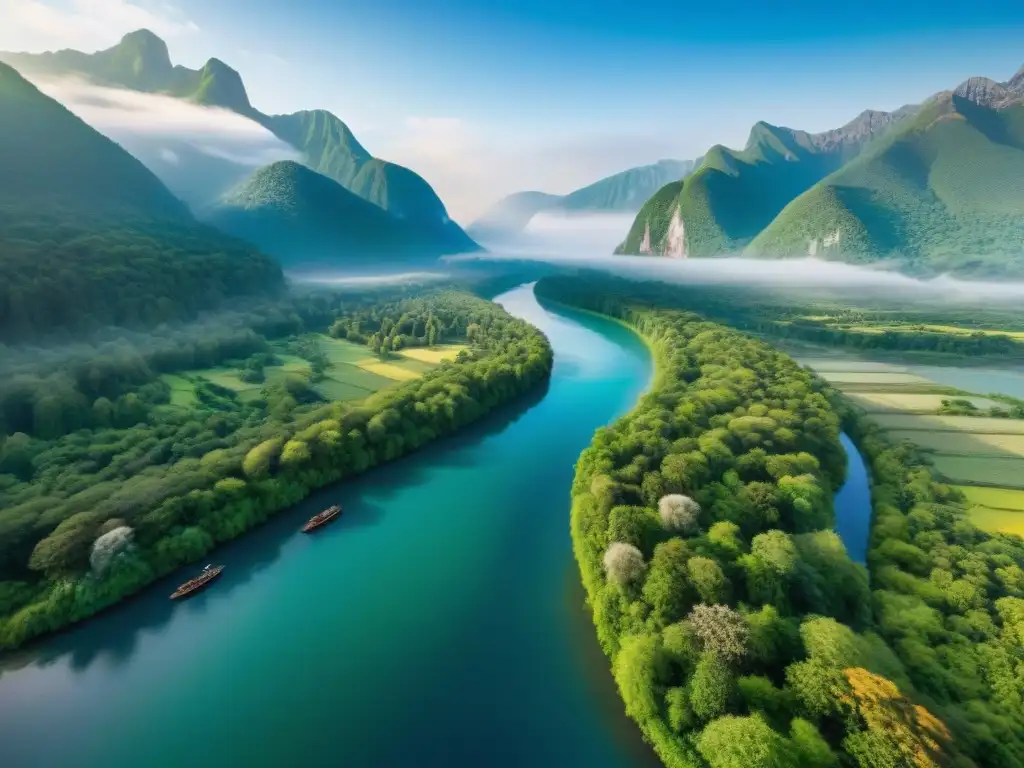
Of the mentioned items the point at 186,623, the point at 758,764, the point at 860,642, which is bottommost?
the point at 186,623

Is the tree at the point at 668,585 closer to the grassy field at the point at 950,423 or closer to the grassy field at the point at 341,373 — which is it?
the grassy field at the point at 950,423

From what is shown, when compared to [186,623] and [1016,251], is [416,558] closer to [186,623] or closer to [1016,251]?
[186,623]

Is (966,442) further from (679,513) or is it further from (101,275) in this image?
(101,275)

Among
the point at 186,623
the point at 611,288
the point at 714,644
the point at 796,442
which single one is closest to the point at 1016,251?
the point at 611,288

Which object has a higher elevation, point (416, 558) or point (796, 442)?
point (796, 442)

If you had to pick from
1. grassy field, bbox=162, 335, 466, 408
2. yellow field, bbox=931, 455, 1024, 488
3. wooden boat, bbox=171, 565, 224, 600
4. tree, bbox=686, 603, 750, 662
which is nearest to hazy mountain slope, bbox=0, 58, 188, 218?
grassy field, bbox=162, 335, 466, 408

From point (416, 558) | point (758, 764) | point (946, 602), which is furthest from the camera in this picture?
point (416, 558)

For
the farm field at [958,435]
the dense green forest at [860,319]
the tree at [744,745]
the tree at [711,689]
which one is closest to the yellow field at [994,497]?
the farm field at [958,435]
